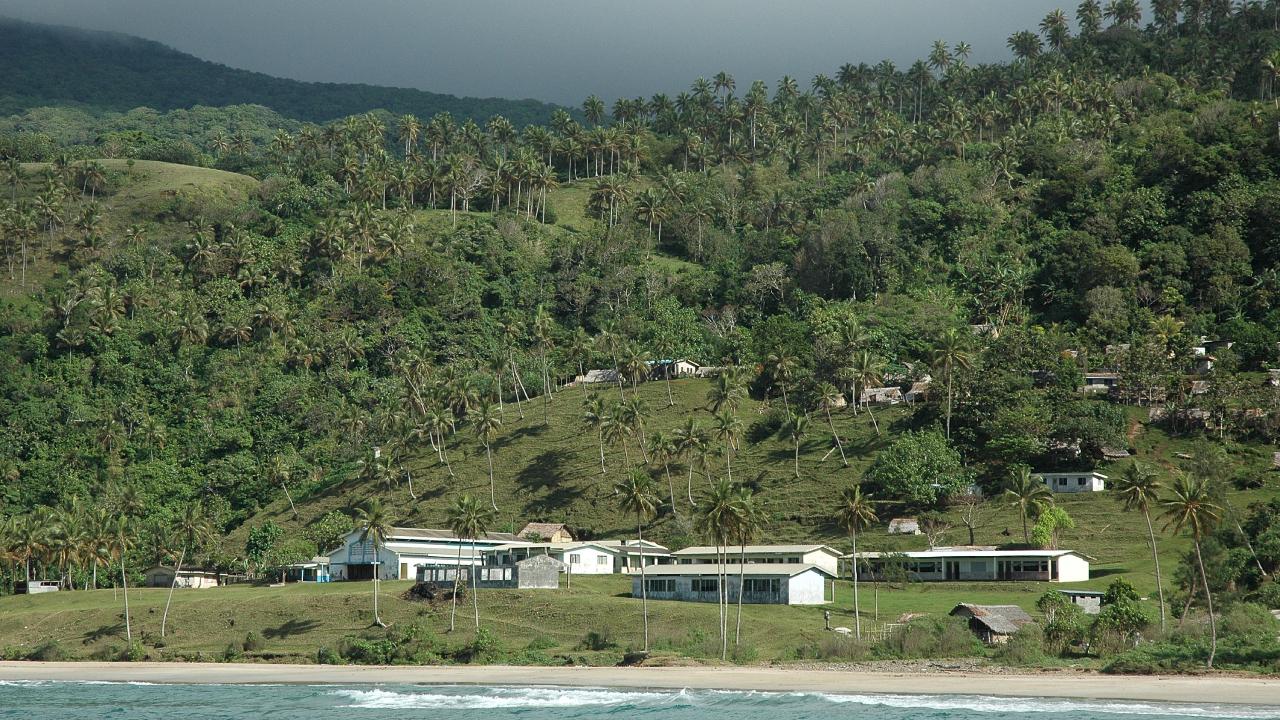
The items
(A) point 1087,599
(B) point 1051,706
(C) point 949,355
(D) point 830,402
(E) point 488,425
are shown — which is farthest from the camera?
(D) point 830,402

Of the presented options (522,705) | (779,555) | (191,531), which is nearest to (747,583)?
(779,555)

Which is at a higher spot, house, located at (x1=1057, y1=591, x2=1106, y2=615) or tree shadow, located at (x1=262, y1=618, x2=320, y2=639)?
house, located at (x1=1057, y1=591, x2=1106, y2=615)

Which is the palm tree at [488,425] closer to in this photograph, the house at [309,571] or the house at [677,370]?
the house at [309,571]

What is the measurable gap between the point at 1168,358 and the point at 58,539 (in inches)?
4164

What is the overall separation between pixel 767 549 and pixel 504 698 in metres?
40.7

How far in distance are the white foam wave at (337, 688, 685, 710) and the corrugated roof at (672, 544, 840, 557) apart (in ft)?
120

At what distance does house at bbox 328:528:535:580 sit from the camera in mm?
115062

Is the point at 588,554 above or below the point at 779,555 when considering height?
above

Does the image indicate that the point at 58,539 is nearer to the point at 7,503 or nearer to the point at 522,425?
the point at 7,503

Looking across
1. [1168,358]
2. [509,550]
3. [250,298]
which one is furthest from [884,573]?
[250,298]

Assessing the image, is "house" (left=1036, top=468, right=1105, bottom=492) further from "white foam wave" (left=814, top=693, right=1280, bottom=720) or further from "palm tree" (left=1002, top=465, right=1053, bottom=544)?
"white foam wave" (left=814, top=693, right=1280, bottom=720)

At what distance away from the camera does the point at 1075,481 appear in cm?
12019

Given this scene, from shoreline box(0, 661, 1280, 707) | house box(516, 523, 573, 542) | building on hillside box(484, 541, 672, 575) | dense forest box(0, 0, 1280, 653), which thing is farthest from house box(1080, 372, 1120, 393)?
shoreline box(0, 661, 1280, 707)

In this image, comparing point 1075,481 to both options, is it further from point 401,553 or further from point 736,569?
point 401,553
